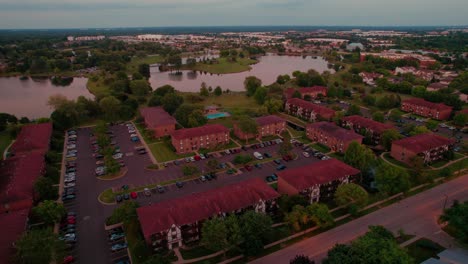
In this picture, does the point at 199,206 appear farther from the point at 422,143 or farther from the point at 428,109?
the point at 428,109

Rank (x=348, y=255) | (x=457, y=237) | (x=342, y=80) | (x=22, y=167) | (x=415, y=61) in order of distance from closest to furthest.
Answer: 1. (x=348, y=255)
2. (x=457, y=237)
3. (x=22, y=167)
4. (x=342, y=80)
5. (x=415, y=61)

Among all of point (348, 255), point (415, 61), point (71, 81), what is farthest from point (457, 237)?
point (71, 81)

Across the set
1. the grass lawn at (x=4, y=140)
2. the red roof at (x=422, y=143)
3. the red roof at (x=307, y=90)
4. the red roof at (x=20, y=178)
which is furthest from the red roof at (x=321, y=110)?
the grass lawn at (x=4, y=140)

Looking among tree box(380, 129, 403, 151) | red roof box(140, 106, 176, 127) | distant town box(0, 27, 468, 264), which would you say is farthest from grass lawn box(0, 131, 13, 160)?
tree box(380, 129, 403, 151)

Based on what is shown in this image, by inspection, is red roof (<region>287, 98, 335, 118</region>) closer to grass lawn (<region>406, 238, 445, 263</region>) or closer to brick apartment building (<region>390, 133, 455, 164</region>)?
brick apartment building (<region>390, 133, 455, 164</region>)

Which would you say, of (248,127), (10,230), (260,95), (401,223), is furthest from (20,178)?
(260,95)

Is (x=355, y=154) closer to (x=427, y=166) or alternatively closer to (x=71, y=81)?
(x=427, y=166)
